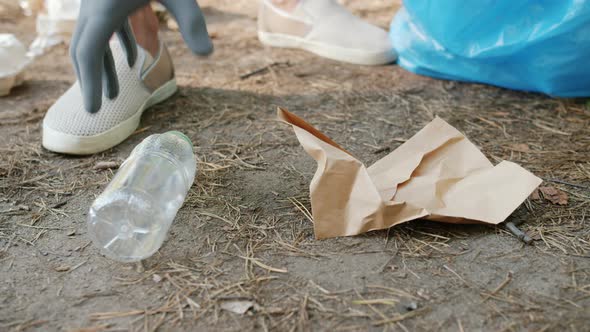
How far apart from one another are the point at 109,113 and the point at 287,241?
2.46 ft

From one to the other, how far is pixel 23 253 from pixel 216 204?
439 mm

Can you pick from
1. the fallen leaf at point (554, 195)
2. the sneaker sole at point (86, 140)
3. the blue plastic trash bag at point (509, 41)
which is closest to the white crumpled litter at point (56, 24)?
the sneaker sole at point (86, 140)

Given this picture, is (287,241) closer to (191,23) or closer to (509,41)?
(191,23)

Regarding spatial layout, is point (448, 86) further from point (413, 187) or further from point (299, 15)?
point (413, 187)

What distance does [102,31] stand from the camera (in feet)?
4.45

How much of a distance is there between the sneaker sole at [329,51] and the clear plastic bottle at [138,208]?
119 cm

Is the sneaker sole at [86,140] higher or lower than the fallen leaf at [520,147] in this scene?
lower

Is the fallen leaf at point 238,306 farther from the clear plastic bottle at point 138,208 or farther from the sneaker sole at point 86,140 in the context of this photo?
the sneaker sole at point 86,140

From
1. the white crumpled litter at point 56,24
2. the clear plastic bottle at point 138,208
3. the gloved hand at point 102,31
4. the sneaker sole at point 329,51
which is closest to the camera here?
the clear plastic bottle at point 138,208

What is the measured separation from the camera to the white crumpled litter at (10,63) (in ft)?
6.85

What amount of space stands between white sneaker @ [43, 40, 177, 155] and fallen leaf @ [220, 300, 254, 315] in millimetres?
798

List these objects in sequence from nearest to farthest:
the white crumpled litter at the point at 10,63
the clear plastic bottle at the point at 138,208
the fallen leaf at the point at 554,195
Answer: the clear plastic bottle at the point at 138,208, the fallen leaf at the point at 554,195, the white crumpled litter at the point at 10,63

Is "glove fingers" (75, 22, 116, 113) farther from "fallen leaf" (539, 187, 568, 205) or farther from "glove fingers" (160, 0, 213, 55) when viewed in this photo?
"fallen leaf" (539, 187, 568, 205)

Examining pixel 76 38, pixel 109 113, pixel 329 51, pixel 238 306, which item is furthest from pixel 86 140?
pixel 329 51
